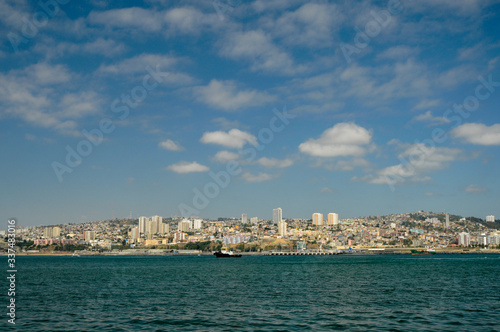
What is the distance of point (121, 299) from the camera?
105ft

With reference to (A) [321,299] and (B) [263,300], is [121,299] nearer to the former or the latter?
(B) [263,300]

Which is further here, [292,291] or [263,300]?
[292,291]

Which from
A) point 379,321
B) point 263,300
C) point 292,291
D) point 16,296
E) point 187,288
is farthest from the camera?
point 187,288

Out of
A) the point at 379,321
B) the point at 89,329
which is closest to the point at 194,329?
the point at 89,329

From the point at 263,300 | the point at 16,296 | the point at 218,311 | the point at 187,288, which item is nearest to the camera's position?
the point at 218,311

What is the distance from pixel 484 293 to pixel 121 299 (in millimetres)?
28994

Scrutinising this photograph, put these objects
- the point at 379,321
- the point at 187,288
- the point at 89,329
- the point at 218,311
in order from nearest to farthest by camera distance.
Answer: the point at 89,329 → the point at 379,321 → the point at 218,311 → the point at 187,288

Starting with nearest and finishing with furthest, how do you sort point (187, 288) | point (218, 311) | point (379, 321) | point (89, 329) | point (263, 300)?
1. point (89, 329)
2. point (379, 321)
3. point (218, 311)
4. point (263, 300)
5. point (187, 288)

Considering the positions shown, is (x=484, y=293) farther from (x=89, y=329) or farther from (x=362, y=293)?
(x=89, y=329)

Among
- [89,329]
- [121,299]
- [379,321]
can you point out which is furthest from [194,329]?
[121,299]

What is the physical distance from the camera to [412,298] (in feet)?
104

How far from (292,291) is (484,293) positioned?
51.4ft

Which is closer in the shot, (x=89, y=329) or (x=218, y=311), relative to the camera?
(x=89, y=329)

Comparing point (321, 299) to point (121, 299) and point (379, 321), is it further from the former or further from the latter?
point (121, 299)
